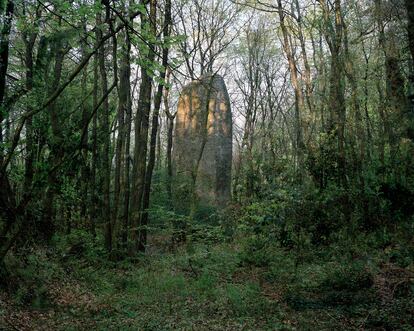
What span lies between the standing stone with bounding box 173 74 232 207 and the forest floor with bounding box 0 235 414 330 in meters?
6.93

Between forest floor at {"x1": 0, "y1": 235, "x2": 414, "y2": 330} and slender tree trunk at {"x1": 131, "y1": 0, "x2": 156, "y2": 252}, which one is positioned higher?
slender tree trunk at {"x1": 131, "y1": 0, "x2": 156, "y2": 252}

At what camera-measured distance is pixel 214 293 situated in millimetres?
7059

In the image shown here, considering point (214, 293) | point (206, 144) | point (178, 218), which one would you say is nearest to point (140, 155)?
point (178, 218)

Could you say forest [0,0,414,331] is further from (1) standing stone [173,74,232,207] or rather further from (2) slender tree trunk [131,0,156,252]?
(1) standing stone [173,74,232,207]

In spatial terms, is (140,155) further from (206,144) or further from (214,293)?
(206,144)

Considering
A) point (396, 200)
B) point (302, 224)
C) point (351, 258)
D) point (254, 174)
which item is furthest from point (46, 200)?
→ point (254, 174)

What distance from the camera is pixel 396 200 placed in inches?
341

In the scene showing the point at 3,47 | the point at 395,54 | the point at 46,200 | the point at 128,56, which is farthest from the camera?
the point at 395,54

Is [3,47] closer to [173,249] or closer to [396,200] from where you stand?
[173,249]

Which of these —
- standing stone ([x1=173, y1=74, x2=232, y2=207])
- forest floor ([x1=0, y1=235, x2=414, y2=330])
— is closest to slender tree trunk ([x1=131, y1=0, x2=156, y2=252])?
forest floor ([x1=0, y1=235, x2=414, y2=330])

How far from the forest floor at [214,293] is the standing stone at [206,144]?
6.93 metres

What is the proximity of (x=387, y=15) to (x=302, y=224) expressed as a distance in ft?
21.3

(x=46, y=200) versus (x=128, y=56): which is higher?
(x=128, y=56)

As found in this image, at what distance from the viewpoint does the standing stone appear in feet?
53.7
